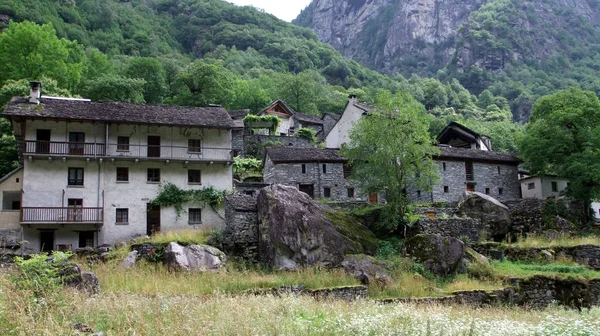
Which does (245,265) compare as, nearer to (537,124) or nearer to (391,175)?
(391,175)

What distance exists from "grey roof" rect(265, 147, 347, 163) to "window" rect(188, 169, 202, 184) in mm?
9571

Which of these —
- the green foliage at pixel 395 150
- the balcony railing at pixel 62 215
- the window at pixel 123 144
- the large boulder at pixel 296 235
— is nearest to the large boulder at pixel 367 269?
the large boulder at pixel 296 235

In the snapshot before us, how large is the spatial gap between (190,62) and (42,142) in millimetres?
89600

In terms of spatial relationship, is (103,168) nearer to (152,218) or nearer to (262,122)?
(152,218)

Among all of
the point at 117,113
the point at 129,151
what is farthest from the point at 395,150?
the point at 117,113

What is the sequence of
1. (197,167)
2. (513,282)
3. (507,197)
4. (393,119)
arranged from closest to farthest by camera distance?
(513,282), (393,119), (197,167), (507,197)

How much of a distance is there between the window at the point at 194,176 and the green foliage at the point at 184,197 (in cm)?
84

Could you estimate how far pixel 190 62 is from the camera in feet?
395

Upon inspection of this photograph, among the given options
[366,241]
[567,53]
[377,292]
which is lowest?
[377,292]

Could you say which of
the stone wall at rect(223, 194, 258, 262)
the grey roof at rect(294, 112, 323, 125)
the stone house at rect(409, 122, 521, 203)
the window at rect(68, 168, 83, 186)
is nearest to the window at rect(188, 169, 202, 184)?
the window at rect(68, 168, 83, 186)

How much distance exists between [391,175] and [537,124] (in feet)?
66.3

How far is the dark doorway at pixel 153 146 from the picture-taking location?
3662 centimetres

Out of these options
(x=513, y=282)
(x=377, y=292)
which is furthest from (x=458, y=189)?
(x=377, y=292)

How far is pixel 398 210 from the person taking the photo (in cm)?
3212
